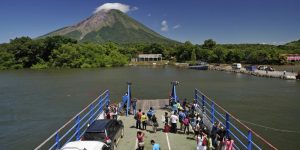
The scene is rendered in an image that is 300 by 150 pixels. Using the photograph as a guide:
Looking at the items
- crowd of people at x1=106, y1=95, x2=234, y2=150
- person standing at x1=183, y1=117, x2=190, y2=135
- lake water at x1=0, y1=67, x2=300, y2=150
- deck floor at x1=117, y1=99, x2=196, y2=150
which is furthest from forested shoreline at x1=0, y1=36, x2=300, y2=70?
person standing at x1=183, y1=117, x2=190, y2=135

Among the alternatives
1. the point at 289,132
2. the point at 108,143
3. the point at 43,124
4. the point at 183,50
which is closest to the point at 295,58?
the point at 183,50

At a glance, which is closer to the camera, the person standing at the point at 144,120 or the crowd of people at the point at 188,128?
the crowd of people at the point at 188,128

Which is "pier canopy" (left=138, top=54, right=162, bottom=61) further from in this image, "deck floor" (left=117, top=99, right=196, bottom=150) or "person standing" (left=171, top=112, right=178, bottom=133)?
"person standing" (left=171, top=112, right=178, bottom=133)

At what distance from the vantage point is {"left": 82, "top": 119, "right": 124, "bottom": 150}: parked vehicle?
1206cm

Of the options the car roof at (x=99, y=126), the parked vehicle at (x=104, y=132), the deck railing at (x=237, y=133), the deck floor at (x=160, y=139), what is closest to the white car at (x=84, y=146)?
the parked vehicle at (x=104, y=132)

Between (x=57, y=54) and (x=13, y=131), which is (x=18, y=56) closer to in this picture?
(x=57, y=54)

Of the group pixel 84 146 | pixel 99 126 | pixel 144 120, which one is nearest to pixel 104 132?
pixel 99 126

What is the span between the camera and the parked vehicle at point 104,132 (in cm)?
1206

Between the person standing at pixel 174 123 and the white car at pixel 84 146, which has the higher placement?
the white car at pixel 84 146

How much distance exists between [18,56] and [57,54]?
17.3 meters

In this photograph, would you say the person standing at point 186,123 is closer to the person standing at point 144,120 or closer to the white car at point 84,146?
the person standing at point 144,120

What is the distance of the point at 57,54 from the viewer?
126 meters

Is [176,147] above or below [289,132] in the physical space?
above

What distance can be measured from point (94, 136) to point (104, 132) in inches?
16.3
